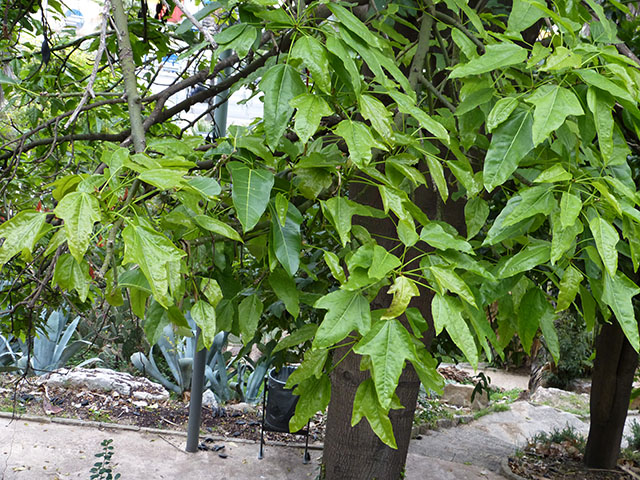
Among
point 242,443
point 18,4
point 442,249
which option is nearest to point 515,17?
point 442,249

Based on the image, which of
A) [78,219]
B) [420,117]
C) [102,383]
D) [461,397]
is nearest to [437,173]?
[420,117]

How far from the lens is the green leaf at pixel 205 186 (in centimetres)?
116

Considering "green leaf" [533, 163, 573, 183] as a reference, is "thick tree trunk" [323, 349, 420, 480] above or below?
below

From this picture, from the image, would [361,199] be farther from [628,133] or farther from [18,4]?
[18,4]

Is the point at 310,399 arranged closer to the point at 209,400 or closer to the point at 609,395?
the point at 609,395

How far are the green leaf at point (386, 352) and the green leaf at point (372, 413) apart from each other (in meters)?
0.11

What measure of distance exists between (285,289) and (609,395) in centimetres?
507

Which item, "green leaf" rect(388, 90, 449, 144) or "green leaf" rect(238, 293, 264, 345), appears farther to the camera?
"green leaf" rect(238, 293, 264, 345)

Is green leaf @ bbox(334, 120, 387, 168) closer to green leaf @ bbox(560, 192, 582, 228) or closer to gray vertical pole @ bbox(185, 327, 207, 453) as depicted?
green leaf @ bbox(560, 192, 582, 228)

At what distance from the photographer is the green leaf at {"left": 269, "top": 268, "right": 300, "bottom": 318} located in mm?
1539

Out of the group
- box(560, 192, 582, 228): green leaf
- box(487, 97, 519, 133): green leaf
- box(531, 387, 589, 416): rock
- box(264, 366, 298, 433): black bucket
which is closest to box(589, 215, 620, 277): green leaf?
box(560, 192, 582, 228): green leaf

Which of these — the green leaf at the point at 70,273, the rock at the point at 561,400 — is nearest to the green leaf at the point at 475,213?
the green leaf at the point at 70,273

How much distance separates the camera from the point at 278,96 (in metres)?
1.27

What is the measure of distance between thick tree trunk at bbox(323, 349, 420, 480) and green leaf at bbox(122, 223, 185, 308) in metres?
1.62
